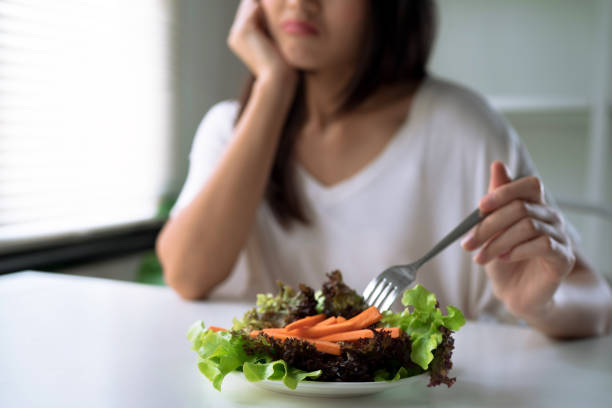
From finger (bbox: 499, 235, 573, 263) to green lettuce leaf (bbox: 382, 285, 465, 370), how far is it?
197 millimetres

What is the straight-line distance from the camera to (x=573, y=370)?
2.57 ft

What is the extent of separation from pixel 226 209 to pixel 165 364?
0.57m

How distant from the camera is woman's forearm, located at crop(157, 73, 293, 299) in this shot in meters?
1.28

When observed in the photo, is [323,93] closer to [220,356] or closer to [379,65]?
[379,65]

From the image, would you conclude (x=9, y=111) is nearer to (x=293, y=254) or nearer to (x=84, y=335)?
(x=293, y=254)

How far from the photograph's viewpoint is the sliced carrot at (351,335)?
0.62 metres

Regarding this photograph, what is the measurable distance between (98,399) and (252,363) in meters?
→ 0.17

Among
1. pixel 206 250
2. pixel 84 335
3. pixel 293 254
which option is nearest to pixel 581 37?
pixel 293 254

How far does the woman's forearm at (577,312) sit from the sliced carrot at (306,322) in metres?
0.38

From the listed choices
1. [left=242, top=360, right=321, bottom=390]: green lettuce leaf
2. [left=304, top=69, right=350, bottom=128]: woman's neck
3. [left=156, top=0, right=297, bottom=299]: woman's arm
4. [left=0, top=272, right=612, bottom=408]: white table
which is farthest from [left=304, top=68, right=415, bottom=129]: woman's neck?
[left=242, top=360, right=321, bottom=390]: green lettuce leaf

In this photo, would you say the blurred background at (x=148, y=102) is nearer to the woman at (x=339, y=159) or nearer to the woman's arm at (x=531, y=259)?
the woman at (x=339, y=159)

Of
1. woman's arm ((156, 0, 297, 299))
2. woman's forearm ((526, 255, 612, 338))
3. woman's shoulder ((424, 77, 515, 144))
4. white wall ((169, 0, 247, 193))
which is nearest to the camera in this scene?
woman's forearm ((526, 255, 612, 338))

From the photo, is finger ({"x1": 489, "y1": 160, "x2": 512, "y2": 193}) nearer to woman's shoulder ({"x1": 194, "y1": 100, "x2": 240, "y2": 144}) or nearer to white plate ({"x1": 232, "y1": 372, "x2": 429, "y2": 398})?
white plate ({"x1": 232, "y1": 372, "x2": 429, "y2": 398})

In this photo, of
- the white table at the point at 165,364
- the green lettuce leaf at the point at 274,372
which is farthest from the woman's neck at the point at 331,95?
the green lettuce leaf at the point at 274,372
